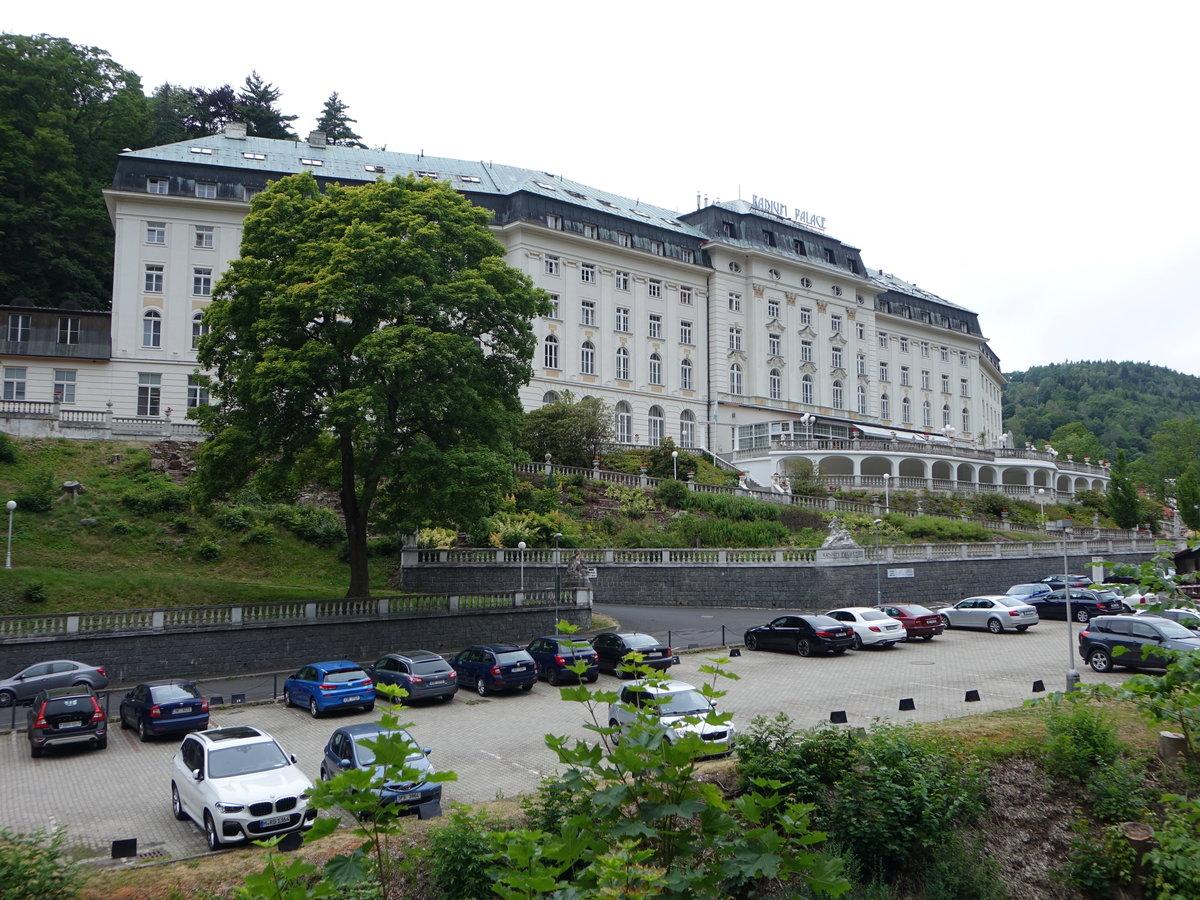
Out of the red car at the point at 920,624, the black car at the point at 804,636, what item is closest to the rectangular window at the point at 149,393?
the black car at the point at 804,636

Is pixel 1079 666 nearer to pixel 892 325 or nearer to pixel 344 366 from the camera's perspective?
pixel 344 366

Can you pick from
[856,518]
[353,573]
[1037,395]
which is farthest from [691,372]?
[1037,395]

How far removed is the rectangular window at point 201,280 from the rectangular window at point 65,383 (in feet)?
28.3

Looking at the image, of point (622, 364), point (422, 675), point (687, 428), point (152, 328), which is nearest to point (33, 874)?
point (422, 675)

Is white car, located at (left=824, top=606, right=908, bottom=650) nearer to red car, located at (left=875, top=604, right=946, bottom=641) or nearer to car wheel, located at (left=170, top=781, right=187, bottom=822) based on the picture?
red car, located at (left=875, top=604, right=946, bottom=641)

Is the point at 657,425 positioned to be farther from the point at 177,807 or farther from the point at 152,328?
the point at 177,807

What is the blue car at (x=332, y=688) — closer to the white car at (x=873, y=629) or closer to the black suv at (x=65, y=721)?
the black suv at (x=65, y=721)

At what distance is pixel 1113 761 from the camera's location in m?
14.3

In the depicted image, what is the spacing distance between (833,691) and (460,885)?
13.9 m

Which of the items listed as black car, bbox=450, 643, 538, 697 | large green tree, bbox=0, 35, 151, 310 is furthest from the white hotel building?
black car, bbox=450, 643, 538, 697

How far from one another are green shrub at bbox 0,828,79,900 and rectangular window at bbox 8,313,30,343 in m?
51.5

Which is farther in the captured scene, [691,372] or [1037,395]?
[1037,395]

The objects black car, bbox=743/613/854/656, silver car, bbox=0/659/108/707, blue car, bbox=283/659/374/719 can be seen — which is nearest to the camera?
blue car, bbox=283/659/374/719

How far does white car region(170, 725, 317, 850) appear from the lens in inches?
477
